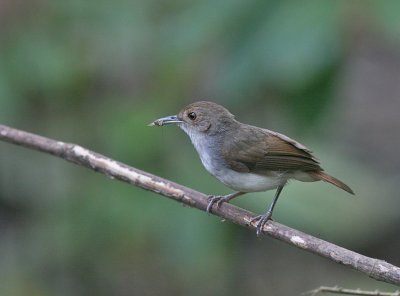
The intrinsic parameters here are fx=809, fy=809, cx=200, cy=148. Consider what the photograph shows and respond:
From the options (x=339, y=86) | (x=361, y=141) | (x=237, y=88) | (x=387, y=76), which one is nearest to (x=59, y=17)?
(x=237, y=88)

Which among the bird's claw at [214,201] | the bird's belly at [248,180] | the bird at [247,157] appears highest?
the bird at [247,157]

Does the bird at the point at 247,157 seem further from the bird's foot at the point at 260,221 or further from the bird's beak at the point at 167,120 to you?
the bird's beak at the point at 167,120

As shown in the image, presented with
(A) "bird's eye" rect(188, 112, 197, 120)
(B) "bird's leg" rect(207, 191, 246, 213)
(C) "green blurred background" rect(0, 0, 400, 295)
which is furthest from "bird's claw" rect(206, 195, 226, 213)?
(A) "bird's eye" rect(188, 112, 197, 120)

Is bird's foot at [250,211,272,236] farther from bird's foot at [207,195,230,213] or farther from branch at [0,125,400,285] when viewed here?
bird's foot at [207,195,230,213]

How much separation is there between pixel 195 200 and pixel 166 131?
42.3 inches

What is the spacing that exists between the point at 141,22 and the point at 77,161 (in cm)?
141

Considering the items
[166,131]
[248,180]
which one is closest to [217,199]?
[248,180]

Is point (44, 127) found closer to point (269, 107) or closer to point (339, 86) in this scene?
point (269, 107)

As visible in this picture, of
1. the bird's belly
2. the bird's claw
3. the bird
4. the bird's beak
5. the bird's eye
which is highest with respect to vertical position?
the bird's eye

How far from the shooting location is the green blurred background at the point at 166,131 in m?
4.00

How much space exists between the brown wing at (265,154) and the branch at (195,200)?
0.26 meters

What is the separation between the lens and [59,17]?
536 centimetres

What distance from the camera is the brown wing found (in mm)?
4180

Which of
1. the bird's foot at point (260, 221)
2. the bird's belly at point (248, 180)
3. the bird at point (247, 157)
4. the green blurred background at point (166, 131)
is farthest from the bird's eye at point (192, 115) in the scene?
the bird's foot at point (260, 221)
